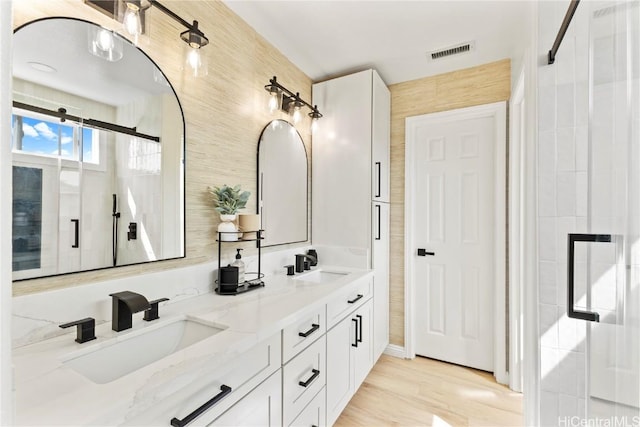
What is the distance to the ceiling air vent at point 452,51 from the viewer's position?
2.18 metres

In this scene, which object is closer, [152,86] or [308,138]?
[152,86]

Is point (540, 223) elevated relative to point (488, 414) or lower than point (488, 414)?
elevated

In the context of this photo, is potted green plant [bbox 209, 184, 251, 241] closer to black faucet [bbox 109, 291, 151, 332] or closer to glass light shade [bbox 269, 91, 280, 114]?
black faucet [bbox 109, 291, 151, 332]

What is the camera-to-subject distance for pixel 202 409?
0.86 metres

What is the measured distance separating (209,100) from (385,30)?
4.24 ft

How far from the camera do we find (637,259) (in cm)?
60

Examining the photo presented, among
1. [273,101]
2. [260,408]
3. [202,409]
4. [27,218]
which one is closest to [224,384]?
[202,409]

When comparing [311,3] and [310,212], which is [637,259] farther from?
[310,212]

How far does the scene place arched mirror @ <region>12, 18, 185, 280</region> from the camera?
39.1 inches

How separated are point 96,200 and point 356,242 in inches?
68.9

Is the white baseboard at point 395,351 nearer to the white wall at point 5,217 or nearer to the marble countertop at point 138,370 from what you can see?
the marble countertop at point 138,370

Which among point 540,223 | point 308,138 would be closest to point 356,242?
point 308,138

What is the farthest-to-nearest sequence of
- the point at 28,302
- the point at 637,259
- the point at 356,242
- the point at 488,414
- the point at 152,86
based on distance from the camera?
1. the point at 356,242
2. the point at 488,414
3. the point at 152,86
4. the point at 28,302
5. the point at 637,259

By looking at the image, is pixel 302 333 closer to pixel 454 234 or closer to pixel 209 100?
pixel 209 100
